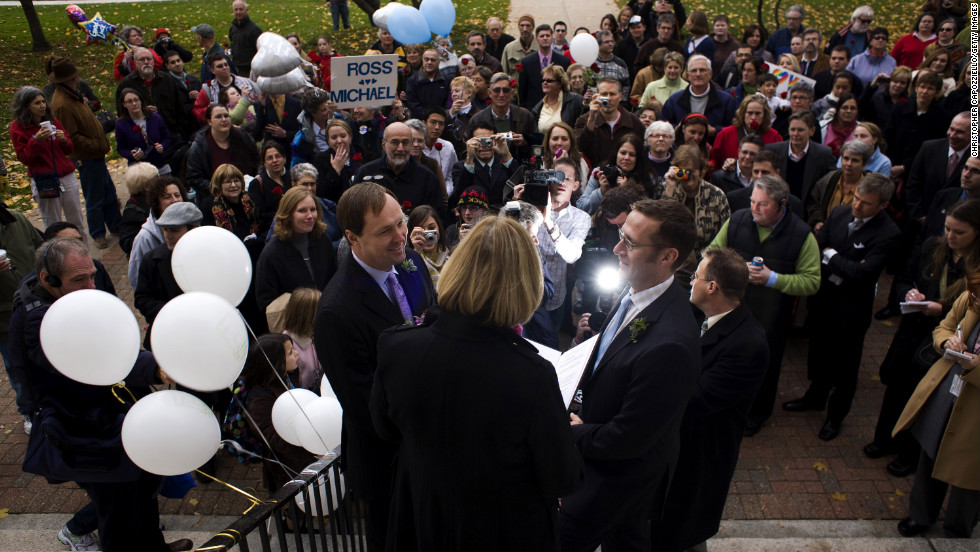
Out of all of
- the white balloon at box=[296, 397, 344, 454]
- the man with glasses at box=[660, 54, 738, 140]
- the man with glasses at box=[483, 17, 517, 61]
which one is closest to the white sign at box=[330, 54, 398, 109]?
the man with glasses at box=[660, 54, 738, 140]

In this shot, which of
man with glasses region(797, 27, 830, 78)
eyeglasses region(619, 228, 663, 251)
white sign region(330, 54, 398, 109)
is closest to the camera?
eyeglasses region(619, 228, 663, 251)

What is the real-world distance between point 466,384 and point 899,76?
A: 8146mm

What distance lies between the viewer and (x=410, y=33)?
9203mm

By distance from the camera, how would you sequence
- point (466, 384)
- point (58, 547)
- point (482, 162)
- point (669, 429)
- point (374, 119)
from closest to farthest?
point (466, 384) → point (669, 429) → point (58, 547) → point (482, 162) → point (374, 119)

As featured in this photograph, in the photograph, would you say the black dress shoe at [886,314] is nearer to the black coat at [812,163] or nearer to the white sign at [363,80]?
the black coat at [812,163]

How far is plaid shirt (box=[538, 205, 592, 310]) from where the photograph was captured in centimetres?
510

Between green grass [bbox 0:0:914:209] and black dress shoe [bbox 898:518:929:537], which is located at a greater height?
green grass [bbox 0:0:914:209]

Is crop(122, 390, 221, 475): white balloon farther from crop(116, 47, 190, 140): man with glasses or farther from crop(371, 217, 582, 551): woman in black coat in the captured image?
crop(116, 47, 190, 140): man with glasses

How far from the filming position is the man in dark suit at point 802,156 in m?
6.66

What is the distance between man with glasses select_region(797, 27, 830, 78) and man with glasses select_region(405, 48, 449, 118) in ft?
17.6

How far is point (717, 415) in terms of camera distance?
361 centimetres

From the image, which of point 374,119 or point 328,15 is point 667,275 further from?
point 328,15

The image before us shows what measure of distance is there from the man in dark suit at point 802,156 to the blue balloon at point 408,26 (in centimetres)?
477

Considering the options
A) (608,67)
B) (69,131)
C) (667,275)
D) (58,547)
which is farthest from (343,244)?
(608,67)
